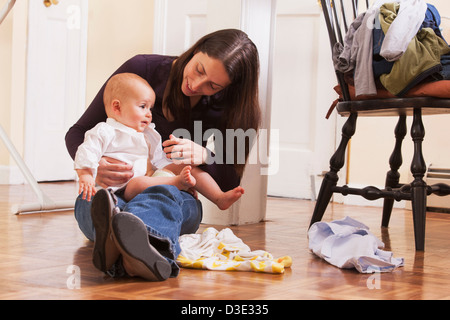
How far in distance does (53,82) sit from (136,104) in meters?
2.61

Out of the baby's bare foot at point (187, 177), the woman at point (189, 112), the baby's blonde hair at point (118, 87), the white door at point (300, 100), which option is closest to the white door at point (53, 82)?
the white door at point (300, 100)

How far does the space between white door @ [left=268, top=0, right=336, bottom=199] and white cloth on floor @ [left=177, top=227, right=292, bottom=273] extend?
69.4 inches

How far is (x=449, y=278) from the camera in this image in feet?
4.54

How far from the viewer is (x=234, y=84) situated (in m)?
1.66

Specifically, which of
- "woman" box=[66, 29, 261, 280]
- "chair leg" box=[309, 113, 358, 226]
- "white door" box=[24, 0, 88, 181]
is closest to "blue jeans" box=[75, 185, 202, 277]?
"woman" box=[66, 29, 261, 280]

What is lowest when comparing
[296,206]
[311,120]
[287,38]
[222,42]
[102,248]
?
[296,206]

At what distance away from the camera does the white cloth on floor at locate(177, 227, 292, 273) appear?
4.51ft

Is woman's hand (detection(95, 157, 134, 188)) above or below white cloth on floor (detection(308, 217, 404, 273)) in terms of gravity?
above

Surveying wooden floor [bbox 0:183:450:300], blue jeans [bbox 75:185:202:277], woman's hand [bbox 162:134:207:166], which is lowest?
wooden floor [bbox 0:183:450:300]

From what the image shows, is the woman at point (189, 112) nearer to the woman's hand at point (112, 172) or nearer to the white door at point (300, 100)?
the woman's hand at point (112, 172)

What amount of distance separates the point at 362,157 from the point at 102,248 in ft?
7.33

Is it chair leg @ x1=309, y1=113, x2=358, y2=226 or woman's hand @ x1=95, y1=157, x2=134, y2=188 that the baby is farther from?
chair leg @ x1=309, y1=113, x2=358, y2=226
